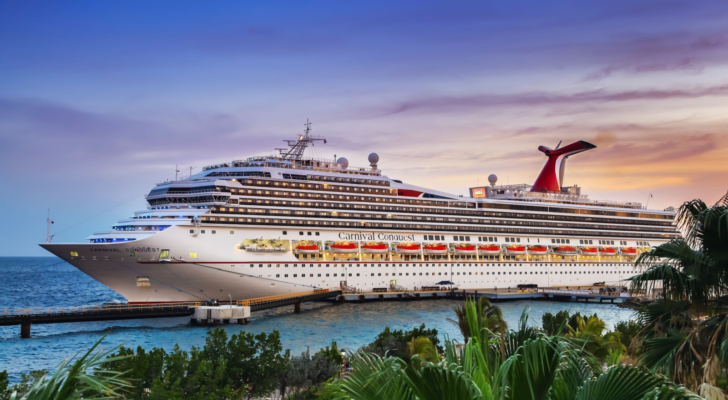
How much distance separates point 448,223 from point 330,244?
15.5 metres

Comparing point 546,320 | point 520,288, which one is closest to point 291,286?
point 546,320

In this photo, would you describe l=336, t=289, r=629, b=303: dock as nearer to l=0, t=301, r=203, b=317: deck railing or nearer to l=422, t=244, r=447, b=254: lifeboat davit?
l=422, t=244, r=447, b=254: lifeboat davit

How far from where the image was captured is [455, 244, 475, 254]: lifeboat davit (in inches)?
2509

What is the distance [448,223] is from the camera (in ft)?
210

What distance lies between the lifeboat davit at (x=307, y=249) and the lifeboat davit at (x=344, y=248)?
2.00 m

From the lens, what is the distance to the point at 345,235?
55844 mm

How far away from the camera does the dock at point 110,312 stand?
38.8 meters

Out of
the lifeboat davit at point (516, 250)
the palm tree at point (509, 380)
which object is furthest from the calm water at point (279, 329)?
the palm tree at point (509, 380)

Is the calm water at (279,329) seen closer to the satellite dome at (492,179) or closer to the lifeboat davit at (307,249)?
the lifeboat davit at (307,249)

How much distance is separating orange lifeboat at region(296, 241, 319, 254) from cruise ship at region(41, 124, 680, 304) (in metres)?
0.10

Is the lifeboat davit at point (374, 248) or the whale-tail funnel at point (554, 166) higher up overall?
the whale-tail funnel at point (554, 166)

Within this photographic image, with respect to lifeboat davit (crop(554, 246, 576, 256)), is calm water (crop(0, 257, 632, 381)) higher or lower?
lower

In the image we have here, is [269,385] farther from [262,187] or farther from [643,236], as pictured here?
[643,236]

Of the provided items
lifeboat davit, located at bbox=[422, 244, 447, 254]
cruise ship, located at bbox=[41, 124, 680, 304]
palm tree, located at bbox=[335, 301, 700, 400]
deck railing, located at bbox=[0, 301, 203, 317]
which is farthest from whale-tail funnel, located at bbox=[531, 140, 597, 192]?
palm tree, located at bbox=[335, 301, 700, 400]
